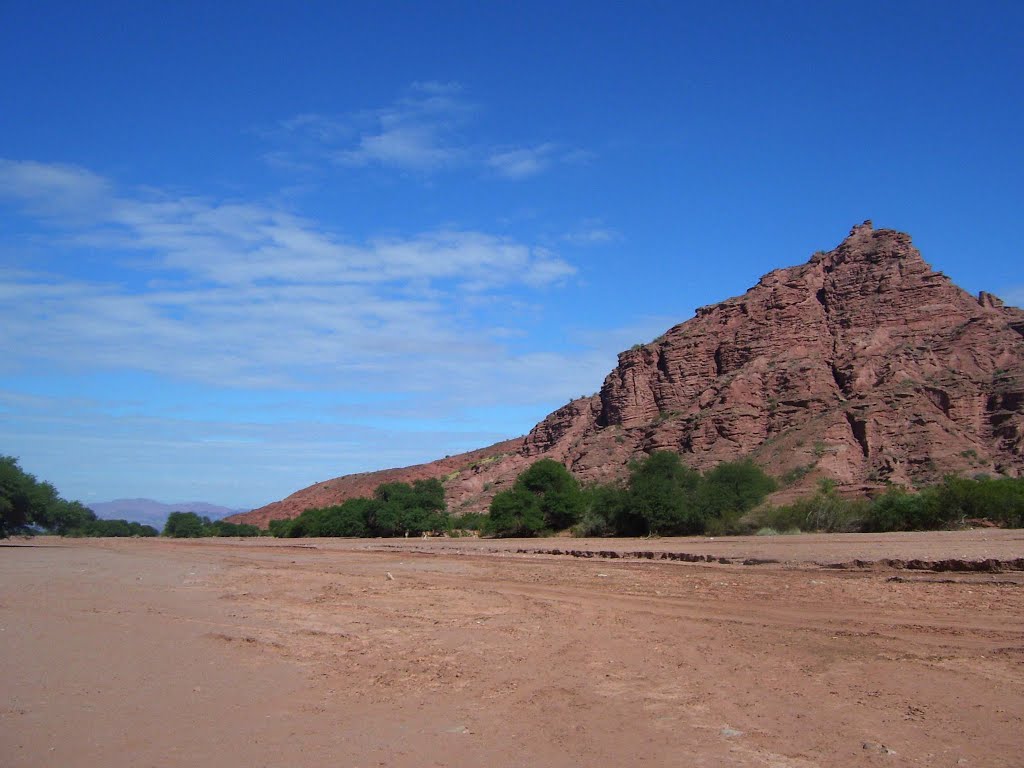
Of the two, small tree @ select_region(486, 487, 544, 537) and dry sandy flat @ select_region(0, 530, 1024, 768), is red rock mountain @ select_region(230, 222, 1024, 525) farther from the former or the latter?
dry sandy flat @ select_region(0, 530, 1024, 768)

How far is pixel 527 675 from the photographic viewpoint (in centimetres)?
964

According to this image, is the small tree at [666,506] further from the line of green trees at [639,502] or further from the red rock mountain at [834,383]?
the red rock mountain at [834,383]

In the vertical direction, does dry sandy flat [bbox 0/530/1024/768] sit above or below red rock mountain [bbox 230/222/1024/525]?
below

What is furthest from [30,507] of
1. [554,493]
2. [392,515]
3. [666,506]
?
[666,506]

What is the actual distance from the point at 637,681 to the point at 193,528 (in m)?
93.6

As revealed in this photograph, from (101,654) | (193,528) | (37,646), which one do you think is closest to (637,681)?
(101,654)

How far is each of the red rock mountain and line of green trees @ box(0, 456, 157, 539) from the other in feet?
142

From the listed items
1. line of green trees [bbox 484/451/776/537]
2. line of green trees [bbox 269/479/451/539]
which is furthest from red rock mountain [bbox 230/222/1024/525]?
line of green trees [bbox 269/479/451/539]

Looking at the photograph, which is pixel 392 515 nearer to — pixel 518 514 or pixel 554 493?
pixel 518 514

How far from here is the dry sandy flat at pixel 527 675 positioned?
679 centimetres

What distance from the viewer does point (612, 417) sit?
88500mm

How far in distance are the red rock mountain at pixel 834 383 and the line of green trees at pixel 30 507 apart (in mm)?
43228

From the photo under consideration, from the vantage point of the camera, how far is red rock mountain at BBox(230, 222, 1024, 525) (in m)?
59.3

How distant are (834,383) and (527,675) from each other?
6737cm
